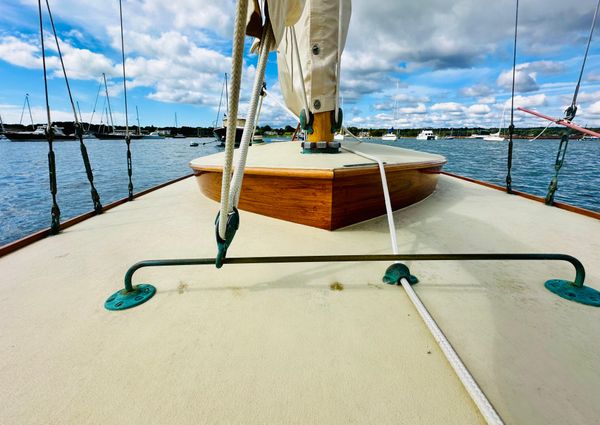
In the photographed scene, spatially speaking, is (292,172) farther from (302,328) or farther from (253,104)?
(302,328)

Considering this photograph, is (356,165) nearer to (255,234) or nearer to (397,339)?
(255,234)

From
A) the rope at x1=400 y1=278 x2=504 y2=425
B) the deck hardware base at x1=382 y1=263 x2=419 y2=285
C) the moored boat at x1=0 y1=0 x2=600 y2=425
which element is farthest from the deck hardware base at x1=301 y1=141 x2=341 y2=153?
the rope at x1=400 y1=278 x2=504 y2=425

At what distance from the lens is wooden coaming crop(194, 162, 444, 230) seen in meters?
1.97

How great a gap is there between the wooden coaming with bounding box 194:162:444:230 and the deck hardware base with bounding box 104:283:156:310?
3.82ft

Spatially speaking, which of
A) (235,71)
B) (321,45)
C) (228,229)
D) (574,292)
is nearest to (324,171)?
(228,229)

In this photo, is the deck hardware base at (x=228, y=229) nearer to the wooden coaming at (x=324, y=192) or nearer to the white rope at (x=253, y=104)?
the white rope at (x=253, y=104)

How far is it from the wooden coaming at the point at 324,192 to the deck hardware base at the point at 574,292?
121cm

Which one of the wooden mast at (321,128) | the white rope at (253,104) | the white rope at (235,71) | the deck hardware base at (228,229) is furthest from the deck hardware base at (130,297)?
the wooden mast at (321,128)

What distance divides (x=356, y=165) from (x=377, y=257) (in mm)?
916

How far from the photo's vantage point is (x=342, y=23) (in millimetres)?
2541

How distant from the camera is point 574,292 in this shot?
135cm

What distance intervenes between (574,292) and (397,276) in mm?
857

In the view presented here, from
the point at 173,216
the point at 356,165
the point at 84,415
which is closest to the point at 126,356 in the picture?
the point at 84,415

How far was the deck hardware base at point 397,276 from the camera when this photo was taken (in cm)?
145
